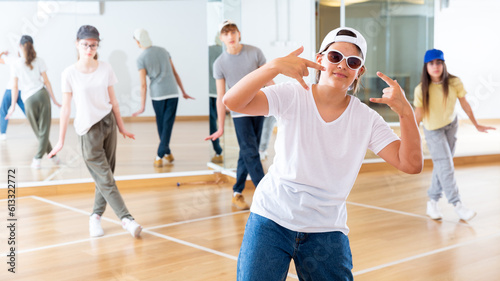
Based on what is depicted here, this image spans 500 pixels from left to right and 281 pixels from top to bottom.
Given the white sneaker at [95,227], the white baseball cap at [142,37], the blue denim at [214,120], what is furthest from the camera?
the white baseball cap at [142,37]

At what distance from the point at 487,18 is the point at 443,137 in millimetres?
3475

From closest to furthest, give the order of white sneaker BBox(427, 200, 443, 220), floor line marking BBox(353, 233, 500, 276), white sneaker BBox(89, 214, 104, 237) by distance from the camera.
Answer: floor line marking BBox(353, 233, 500, 276), white sneaker BBox(89, 214, 104, 237), white sneaker BBox(427, 200, 443, 220)

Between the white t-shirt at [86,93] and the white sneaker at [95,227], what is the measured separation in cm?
68

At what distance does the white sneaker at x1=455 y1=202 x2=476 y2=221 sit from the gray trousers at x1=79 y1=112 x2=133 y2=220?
2.69m

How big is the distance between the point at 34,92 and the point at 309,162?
4927 millimetres

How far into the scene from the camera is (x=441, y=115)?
191 inches

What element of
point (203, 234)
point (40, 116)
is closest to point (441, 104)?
point (203, 234)

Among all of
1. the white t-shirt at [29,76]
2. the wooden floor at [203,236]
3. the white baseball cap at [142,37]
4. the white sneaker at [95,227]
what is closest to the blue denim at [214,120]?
the wooden floor at [203,236]

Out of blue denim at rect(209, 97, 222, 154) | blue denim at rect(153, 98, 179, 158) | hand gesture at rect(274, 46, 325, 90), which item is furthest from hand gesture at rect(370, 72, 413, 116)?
blue denim at rect(153, 98, 179, 158)

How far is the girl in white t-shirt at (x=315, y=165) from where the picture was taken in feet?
6.73

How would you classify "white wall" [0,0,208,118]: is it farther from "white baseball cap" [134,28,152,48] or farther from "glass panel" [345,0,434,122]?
"glass panel" [345,0,434,122]

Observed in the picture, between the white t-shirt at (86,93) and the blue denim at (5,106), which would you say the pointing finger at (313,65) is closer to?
the white t-shirt at (86,93)

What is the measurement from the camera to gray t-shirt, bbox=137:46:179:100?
7.21 m

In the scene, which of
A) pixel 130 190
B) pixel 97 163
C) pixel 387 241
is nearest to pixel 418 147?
pixel 387 241
